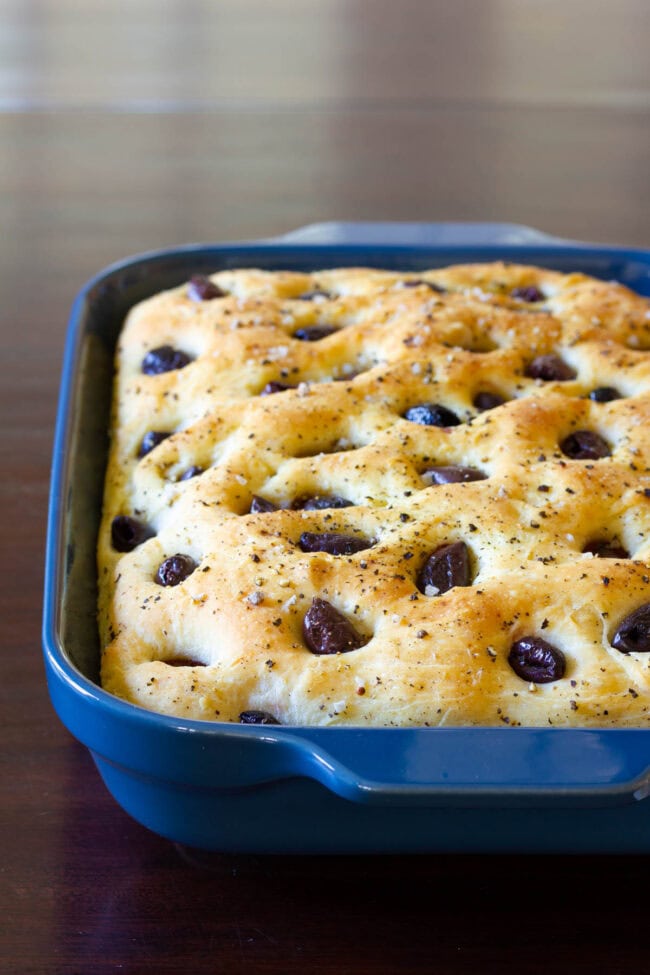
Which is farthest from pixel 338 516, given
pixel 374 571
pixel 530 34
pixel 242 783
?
pixel 530 34

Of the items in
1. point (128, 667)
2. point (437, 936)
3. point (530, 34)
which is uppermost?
point (530, 34)

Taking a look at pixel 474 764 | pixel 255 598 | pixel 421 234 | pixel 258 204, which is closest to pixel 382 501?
pixel 255 598

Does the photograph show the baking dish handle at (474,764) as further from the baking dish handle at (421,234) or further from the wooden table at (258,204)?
the baking dish handle at (421,234)

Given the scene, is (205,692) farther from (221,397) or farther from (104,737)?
(221,397)

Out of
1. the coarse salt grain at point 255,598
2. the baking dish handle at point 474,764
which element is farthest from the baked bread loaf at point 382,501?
the baking dish handle at point 474,764

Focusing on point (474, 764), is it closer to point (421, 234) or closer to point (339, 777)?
point (339, 777)

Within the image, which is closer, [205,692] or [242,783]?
[242,783]
